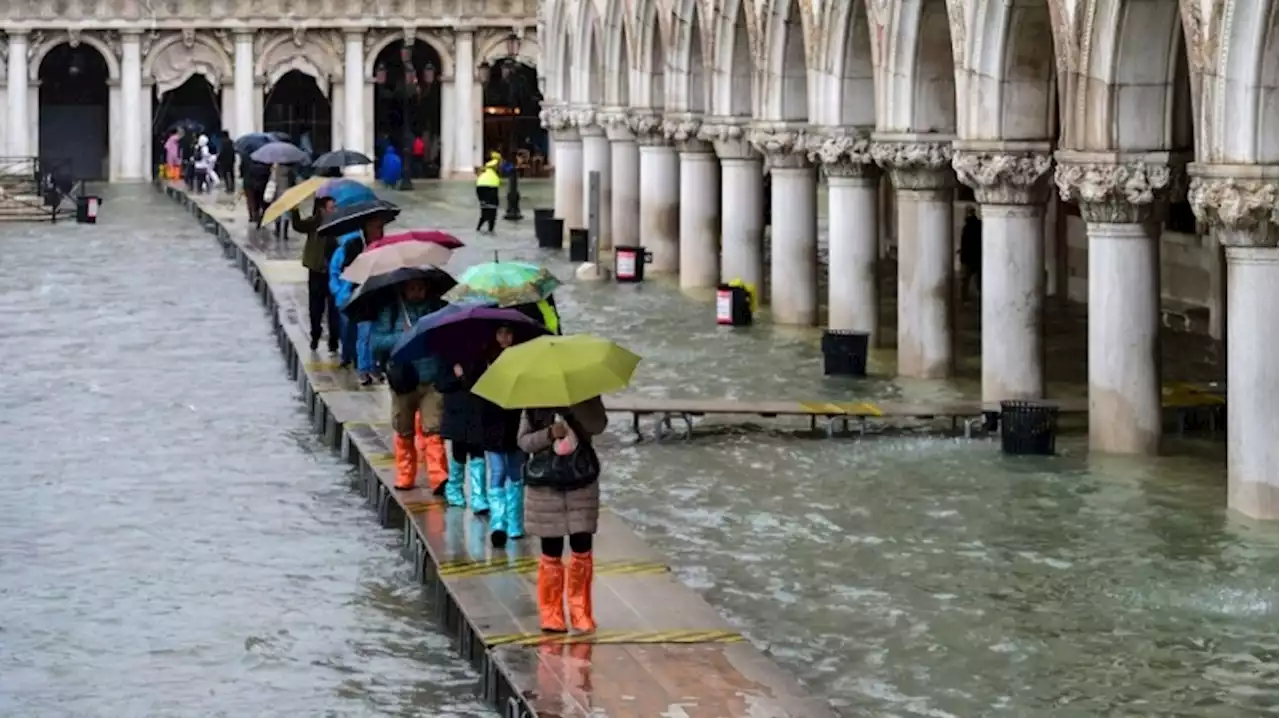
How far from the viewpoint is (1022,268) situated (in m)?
26.5

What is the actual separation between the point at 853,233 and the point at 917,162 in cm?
340

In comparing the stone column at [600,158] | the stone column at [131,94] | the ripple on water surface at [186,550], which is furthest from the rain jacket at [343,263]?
the stone column at [131,94]

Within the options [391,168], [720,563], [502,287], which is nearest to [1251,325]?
[720,563]

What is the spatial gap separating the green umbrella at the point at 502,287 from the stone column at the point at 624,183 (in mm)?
28119

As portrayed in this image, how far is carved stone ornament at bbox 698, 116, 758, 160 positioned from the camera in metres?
38.1

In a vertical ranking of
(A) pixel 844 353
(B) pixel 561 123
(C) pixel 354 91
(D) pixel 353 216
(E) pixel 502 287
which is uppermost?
(C) pixel 354 91

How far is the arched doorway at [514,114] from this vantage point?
251ft

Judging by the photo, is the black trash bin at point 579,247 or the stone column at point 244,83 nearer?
the black trash bin at point 579,247

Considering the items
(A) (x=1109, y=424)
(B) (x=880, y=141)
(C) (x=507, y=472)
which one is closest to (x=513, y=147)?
(B) (x=880, y=141)

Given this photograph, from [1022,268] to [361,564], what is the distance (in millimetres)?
9440

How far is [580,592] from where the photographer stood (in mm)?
15602

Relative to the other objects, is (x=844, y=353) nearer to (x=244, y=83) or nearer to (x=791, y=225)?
(x=791, y=225)

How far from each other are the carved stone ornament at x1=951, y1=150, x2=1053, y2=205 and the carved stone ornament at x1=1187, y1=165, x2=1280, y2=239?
17.8 feet

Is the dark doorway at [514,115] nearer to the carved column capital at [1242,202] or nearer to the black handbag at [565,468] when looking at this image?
the carved column capital at [1242,202]
